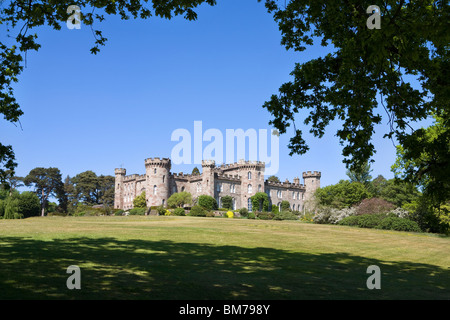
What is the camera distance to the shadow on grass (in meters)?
7.41

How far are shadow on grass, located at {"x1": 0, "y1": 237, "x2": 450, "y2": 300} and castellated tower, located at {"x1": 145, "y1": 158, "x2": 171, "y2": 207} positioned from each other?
2538 inches

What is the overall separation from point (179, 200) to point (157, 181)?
20.7 feet

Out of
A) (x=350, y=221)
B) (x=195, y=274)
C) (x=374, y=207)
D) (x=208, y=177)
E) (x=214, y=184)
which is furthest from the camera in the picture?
(x=214, y=184)

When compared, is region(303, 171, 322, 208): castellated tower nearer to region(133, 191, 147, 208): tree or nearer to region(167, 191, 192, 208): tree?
region(167, 191, 192, 208): tree

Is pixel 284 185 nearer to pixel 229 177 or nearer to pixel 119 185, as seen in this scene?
→ pixel 229 177

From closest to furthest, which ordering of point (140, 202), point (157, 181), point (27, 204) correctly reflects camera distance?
point (27, 204), point (157, 181), point (140, 202)

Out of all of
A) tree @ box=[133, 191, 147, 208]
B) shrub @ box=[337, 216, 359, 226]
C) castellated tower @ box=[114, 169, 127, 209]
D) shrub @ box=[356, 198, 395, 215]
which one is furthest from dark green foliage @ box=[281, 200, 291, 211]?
shrub @ box=[337, 216, 359, 226]

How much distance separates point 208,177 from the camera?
79938mm

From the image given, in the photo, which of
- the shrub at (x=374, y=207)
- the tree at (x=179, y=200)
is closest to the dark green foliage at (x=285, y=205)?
the tree at (x=179, y=200)

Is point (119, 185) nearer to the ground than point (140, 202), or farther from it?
farther from it

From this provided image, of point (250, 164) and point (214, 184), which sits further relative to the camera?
point (250, 164)

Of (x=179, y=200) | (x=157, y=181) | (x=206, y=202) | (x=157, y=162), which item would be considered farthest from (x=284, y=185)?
(x=157, y=162)

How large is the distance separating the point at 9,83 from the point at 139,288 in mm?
8356

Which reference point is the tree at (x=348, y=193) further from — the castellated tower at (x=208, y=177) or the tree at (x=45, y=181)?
the tree at (x=45, y=181)
